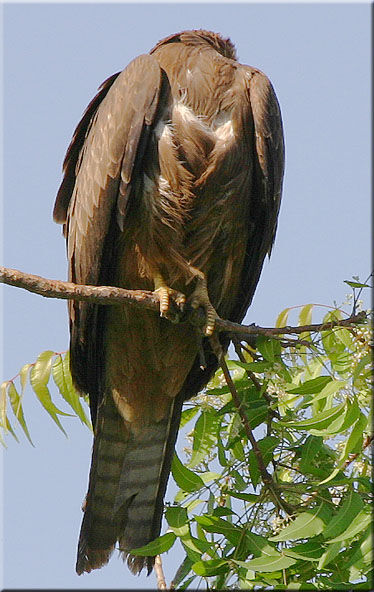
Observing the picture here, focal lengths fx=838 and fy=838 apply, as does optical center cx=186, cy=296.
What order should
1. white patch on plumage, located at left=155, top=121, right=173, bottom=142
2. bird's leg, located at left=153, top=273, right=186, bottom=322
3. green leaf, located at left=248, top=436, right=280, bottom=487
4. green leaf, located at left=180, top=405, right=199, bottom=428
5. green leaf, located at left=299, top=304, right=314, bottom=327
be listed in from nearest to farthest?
green leaf, located at left=248, top=436, right=280, bottom=487, green leaf, located at left=299, top=304, right=314, bottom=327, bird's leg, located at left=153, top=273, right=186, bottom=322, white patch on plumage, located at left=155, top=121, right=173, bottom=142, green leaf, located at left=180, top=405, right=199, bottom=428

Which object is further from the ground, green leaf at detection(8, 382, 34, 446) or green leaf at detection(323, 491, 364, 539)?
green leaf at detection(8, 382, 34, 446)

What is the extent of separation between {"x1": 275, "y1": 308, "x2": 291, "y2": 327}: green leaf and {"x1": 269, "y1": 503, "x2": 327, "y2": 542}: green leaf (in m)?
1.02

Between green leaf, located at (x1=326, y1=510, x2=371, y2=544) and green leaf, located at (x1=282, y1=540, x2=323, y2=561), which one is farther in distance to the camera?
green leaf, located at (x1=282, y1=540, x2=323, y2=561)

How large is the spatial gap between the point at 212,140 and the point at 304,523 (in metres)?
2.06

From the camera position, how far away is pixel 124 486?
15.2ft

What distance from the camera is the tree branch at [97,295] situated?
136 inches

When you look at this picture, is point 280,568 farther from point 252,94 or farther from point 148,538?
point 252,94

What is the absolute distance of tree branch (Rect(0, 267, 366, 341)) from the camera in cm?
346

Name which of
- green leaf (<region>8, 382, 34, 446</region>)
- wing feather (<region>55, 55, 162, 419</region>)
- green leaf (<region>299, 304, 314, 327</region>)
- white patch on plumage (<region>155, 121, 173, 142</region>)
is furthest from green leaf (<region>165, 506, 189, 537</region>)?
white patch on plumage (<region>155, 121, 173, 142</region>)

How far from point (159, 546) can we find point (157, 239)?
1.62 meters

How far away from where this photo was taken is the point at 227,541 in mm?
3518

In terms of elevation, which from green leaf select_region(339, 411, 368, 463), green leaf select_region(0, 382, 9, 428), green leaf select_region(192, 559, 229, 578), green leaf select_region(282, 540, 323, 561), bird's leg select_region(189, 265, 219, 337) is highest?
bird's leg select_region(189, 265, 219, 337)

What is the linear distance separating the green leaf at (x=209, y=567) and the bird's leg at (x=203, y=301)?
4.22 ft

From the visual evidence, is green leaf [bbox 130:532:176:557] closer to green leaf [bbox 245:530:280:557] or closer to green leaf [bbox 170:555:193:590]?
green leaf [bbox 170:555:193:590]
